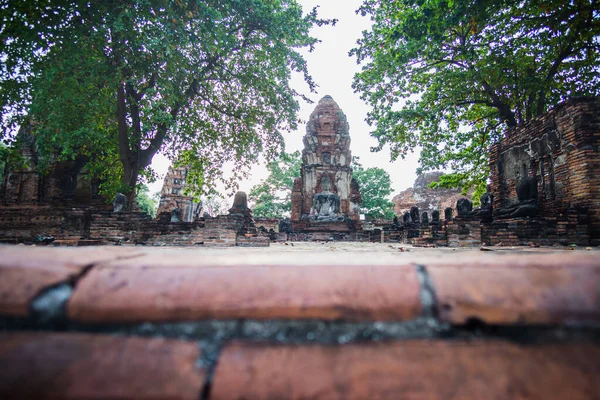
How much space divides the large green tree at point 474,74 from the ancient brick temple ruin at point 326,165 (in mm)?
6838

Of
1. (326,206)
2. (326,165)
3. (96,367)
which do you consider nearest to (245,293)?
(96,367)

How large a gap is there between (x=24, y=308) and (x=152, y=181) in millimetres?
11218

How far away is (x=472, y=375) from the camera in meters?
0.48

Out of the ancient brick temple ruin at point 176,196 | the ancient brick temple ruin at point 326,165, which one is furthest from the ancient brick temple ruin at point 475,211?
the ancient brick temple ruin at point 176,196

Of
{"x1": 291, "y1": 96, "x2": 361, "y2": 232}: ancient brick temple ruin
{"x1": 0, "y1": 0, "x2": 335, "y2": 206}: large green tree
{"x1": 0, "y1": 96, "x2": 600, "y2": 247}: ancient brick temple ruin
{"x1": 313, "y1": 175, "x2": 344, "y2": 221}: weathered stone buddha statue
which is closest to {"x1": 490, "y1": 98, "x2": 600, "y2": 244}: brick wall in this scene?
{"x1": 0, "y1": 96, "x2": 600, "y2": 247}: ancient brick temple ruin

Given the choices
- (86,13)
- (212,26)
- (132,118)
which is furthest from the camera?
(132,118)

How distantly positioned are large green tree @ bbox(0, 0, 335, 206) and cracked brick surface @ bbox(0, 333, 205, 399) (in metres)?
6.14

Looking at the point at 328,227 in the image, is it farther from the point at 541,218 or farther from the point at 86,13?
the point at 86,13

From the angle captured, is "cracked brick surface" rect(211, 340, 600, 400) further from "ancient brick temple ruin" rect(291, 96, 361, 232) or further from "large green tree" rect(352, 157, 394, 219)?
"large green tree" rect(352, 157, 394, 219)

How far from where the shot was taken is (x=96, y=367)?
49 centimetres

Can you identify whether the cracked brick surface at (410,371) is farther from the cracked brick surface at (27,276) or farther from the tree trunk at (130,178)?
the tree trunk at (130,178)

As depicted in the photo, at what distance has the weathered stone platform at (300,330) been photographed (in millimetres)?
473

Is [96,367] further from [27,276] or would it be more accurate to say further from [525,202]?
[525,202]

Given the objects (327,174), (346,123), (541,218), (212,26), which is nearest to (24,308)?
(212,26)
